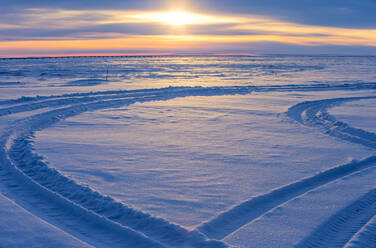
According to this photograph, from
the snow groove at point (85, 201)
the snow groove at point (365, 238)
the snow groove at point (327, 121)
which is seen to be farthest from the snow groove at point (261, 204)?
the snow groove at point (327, 121)

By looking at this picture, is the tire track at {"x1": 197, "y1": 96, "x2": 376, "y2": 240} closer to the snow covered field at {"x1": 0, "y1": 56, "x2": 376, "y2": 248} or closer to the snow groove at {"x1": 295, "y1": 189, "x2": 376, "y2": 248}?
the snow covered field at {"x1": 0, "y1": 56, "x2": 376, "y2": 248}

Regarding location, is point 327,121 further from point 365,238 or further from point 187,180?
point 365,238

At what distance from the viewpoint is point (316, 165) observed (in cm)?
554

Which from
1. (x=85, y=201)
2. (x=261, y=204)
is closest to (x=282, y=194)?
(x=261, y=204)

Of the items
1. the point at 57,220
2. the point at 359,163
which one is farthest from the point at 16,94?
the point at 359,163

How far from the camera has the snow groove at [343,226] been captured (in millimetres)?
3350

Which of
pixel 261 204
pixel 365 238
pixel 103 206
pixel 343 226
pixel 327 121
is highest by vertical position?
pixel 327 121

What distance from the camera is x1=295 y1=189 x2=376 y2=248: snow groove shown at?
3.35 m

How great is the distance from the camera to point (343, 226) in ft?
12.0

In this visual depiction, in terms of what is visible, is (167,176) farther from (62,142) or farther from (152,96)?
(152,96)

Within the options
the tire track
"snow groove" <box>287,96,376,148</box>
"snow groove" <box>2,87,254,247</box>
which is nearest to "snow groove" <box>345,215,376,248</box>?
the tire track

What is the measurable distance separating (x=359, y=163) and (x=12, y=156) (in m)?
5.93

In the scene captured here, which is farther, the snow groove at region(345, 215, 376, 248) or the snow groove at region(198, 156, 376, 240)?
the snow groove at region(198, 156, 376, 240)

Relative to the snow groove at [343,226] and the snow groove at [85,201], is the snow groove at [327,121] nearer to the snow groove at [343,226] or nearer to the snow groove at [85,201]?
the snow groove at [343,226]
